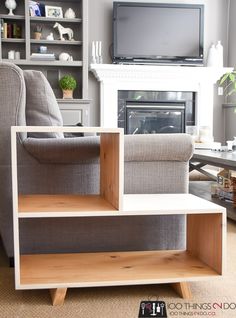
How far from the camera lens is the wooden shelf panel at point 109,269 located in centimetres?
140

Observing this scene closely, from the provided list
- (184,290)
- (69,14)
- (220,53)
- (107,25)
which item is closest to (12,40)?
(69,14)

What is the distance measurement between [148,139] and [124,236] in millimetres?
416

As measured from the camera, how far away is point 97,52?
17.2 ft

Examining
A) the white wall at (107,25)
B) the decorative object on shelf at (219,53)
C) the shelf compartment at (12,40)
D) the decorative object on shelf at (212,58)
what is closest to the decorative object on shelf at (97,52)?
the white wall at (107,25)

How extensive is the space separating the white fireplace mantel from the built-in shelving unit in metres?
0.25

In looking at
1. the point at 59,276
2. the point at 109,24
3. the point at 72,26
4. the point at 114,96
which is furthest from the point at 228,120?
the point at 59,276

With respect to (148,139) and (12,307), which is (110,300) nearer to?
(12,307)

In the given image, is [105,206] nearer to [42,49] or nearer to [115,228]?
[115,228]

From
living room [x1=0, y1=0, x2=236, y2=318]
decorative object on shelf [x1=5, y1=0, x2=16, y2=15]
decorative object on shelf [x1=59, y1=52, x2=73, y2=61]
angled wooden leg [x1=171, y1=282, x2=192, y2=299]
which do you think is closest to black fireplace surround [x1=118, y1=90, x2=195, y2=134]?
decorative object on shelf [x1=59, y1=52, x2=73, y2=61]

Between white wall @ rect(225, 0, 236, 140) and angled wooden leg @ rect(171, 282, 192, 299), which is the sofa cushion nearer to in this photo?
angled wooden leg @ rect(171, 282, 192, 299)

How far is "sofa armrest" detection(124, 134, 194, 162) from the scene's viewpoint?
160 centimetres

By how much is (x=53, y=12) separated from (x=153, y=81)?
1.53 m

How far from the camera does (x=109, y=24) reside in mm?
5301

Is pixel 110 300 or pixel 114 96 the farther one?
pixel 114 96
